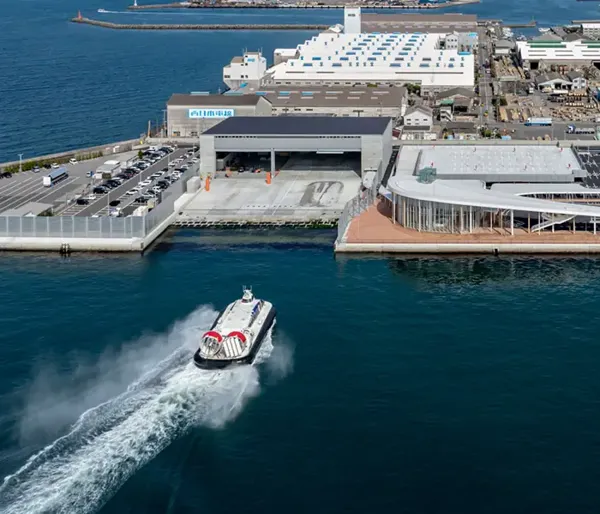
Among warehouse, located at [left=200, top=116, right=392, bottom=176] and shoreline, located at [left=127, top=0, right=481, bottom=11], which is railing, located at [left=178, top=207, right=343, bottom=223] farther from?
shoreline, located at [left=127, top=0, right=481, bottom=11]

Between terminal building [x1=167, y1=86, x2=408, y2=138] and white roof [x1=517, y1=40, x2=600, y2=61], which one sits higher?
white roof [x1=517, y1=40, x2=600, y2=61]

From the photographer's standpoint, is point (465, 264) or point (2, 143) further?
point (2, 143)

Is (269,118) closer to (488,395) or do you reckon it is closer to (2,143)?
(2,143)

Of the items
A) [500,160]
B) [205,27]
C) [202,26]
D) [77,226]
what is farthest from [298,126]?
[202,26]

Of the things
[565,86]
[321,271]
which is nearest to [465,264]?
[321,271]

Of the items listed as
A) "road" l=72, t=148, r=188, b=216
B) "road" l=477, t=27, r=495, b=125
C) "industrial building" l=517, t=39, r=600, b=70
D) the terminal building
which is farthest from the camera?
"industrial building" l=517, t=39, r=600, b=70

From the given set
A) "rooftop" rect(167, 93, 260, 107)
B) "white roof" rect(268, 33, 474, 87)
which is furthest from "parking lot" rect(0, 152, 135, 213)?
"white roof" rect(268, 33, 474, 87)
